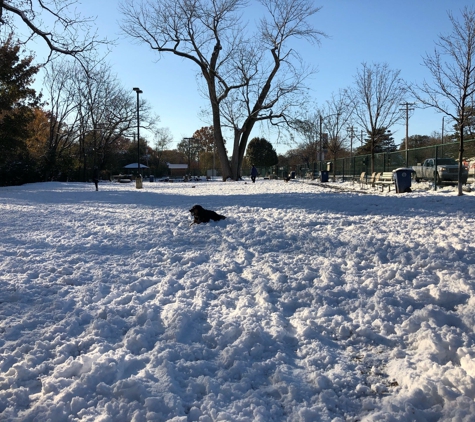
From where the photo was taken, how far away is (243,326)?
12.2ft

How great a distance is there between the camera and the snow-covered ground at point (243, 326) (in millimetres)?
2666

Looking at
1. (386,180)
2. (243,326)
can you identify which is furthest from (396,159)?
(243,326)

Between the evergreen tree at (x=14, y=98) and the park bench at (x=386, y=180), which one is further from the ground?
the evergreen tree at (x=14, y=98)

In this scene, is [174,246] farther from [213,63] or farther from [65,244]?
[213,63]

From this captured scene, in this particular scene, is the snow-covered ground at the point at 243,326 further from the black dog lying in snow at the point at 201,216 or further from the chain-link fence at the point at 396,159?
the chain-link fence at the point at 396,159

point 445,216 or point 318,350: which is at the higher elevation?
point 445,216

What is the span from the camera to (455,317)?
12.3 ft

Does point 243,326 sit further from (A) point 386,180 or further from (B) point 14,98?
(B) point 14,98

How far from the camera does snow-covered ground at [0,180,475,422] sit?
267 centimetres

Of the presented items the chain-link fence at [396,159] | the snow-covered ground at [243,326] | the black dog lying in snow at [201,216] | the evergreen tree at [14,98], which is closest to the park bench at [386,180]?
the chain-link fence at [396,159]

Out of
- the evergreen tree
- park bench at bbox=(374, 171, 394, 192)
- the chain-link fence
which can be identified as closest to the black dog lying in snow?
park bench at bbox=(374, 171, 394, 192)

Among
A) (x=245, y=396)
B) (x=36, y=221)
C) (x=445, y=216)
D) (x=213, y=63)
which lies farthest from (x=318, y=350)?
(x=213, y=63)

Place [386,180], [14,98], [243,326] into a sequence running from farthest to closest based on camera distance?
[14,98] < [386,180] < [243,326]

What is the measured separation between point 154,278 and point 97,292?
0.74 metres
